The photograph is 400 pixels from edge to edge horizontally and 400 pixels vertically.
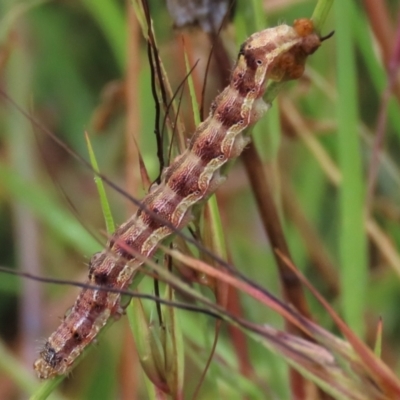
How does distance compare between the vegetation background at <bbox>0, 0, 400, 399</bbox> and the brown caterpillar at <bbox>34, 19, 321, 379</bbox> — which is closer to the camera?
the brown caterpillar at <bbox>34, 19, 321, 379</bbox>

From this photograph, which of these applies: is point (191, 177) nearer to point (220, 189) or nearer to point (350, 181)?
point (350, 181)

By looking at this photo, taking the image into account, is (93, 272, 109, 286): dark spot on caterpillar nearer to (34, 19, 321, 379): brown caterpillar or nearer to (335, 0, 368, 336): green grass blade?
(34, 19, 321, 379): brown caterpillar

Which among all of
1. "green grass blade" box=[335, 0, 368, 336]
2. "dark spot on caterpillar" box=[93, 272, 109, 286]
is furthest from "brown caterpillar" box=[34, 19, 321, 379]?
"green grass blade" box=[335, 0, 368, 336]

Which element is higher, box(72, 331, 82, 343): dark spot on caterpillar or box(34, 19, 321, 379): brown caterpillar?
box(34, 19, 321, 379): brown caterpillar

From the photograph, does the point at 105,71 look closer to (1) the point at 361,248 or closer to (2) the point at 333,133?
(2) the point at 333,133

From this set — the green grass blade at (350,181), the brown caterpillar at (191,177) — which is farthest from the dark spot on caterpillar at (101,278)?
the green grass blade at (350,181)

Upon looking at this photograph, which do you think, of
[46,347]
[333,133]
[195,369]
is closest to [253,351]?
[195,369]
